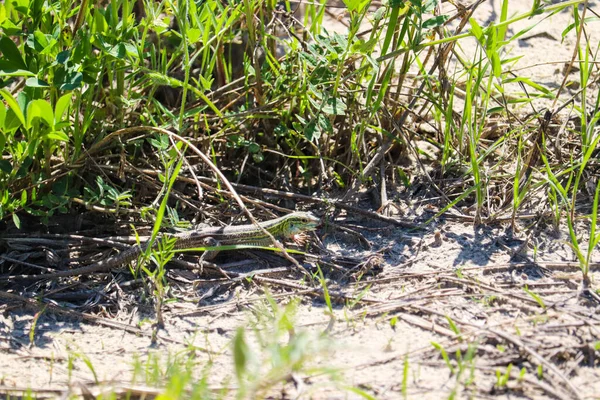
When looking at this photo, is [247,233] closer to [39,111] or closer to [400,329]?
[400,329]

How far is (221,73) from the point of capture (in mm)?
4914

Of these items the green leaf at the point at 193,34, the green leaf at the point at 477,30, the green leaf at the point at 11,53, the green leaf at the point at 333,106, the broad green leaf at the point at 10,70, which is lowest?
the green leaf at the point at 333,106

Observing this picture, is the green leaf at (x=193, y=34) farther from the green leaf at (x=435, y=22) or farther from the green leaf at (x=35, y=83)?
the green leaf at (x=435, y=22)

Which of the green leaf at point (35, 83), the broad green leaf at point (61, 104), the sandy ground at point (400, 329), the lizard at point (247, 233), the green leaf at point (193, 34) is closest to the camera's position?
the sandy ground at point (400, 329)

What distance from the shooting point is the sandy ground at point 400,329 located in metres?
2.97

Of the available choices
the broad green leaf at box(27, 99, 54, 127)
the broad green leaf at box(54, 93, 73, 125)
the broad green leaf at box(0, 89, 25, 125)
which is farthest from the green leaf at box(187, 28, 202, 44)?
the broad green leaf at box(0, 89, 25, 125)

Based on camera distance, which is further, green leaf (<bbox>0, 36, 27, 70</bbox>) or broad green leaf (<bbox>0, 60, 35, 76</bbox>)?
green leaf (<bbox>0, 36, 27, 70</bbox>)

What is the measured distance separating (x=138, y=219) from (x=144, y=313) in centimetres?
78

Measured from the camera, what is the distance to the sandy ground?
297 cm

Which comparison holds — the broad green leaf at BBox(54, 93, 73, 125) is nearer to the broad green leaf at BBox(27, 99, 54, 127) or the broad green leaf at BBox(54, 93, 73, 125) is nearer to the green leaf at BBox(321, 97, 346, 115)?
the broad green leaf at BBox(27, 99, 54, 127)

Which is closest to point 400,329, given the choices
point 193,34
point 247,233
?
point 247,233

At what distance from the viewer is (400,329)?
3.41m

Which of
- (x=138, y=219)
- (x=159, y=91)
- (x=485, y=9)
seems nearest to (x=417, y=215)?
(x=138, y=219)

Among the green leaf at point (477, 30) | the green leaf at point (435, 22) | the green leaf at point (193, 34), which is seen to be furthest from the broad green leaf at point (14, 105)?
the green leaf at point (477, 30)
